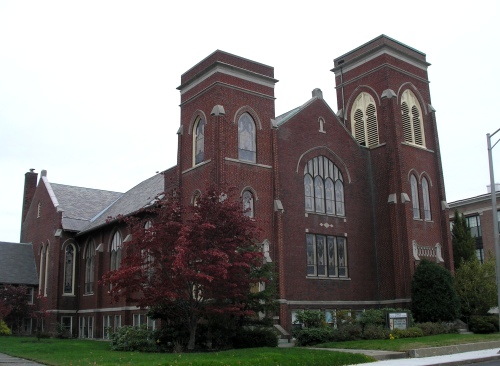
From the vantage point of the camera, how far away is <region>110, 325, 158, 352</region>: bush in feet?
79.4

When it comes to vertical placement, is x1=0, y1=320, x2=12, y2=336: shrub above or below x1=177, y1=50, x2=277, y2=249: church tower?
below

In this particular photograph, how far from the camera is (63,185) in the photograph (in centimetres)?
4950

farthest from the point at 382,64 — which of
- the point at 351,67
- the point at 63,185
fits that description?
the point at 63,185

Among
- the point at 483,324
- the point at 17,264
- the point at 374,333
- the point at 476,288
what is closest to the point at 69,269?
the point at 17,264

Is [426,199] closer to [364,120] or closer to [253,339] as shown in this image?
[364,120]

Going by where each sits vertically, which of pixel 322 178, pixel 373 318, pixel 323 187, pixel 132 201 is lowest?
pixel 373 318

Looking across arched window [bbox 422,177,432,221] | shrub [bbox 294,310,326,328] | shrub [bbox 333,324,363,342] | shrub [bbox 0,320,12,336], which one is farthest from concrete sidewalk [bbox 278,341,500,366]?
shrub [bbox 0,320,12,336]

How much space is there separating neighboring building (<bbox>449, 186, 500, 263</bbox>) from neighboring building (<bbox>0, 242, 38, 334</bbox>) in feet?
127

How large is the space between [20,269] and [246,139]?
77.4 ft

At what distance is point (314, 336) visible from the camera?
2616 cm

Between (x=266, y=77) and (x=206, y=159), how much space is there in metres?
5.73

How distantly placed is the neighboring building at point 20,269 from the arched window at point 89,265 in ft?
17.1

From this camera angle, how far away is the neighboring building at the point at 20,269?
43.5 m

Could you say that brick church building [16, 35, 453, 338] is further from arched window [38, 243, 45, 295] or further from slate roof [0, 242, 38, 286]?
slate roof [0, 242, 38, 286]
